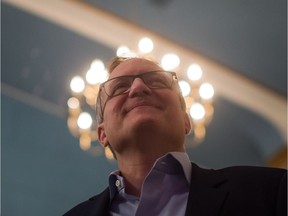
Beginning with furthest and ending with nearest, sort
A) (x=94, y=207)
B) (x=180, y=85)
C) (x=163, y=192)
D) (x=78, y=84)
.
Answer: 1. (x=78, y=84)
2. (x=180, y=85)
3. (x=94, y=207)
4. (x=163, y=192)

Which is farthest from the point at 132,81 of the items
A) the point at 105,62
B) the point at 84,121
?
the point at 105,62

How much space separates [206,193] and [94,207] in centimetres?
49

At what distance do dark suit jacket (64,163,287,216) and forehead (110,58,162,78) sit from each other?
1.96 ft

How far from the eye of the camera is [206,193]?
128 centimetres

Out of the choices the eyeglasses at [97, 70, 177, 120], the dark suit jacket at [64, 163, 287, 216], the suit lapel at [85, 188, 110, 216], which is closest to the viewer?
the dark suit jacket at [64, 163, 287, 216]

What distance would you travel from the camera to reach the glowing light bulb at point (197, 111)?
11.1 ft

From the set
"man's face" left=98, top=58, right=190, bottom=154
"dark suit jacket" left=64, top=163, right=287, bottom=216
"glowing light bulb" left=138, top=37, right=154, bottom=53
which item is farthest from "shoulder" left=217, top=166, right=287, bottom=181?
"glowing light bulb" left=138, top=37, right=154, bottom=53

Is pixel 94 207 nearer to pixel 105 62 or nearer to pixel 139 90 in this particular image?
pixel 139 90

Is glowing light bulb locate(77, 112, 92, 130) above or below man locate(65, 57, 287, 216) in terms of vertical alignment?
below

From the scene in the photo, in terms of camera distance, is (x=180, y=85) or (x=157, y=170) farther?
(x=180, y=85)

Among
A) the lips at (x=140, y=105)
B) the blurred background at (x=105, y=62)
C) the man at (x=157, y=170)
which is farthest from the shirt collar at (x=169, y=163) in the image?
the blurred background at (x=105, y=62)

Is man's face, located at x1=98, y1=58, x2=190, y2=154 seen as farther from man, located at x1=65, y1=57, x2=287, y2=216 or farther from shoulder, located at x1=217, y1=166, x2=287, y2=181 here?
shoulder, located at x1=217, y1=166, x2=287, y2=181

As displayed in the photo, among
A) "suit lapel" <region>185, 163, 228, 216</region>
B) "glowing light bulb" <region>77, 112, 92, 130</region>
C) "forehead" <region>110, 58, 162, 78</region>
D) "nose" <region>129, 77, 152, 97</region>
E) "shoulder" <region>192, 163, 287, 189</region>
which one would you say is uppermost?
"forehead" <region>110, 58, 162, 78</region>

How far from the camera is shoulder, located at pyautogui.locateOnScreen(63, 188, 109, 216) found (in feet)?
4.87
